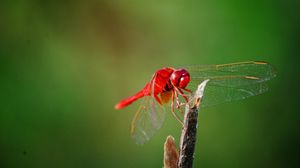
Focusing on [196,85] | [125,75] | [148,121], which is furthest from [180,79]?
[125,75]

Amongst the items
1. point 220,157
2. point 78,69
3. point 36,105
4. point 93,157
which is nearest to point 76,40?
point 78,69

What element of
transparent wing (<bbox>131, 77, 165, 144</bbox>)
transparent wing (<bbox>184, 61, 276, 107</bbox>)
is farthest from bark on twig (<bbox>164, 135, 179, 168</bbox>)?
transparent wing (<bbox>184, 61, 276, 107</bbox>)

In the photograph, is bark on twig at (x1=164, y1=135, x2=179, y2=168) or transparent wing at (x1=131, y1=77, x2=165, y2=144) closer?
bark on twig at (x1=164, y1=135, x2=179, y2=168)

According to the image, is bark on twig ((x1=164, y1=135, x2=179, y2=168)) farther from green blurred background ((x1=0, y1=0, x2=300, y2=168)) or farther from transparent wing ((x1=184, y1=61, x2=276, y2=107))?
green blurred background ((x1=0, y1=0, x2=300, y2=168))

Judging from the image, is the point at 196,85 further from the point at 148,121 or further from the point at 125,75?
the point at 125,75

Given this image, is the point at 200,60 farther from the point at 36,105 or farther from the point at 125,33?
the point at 36,105
